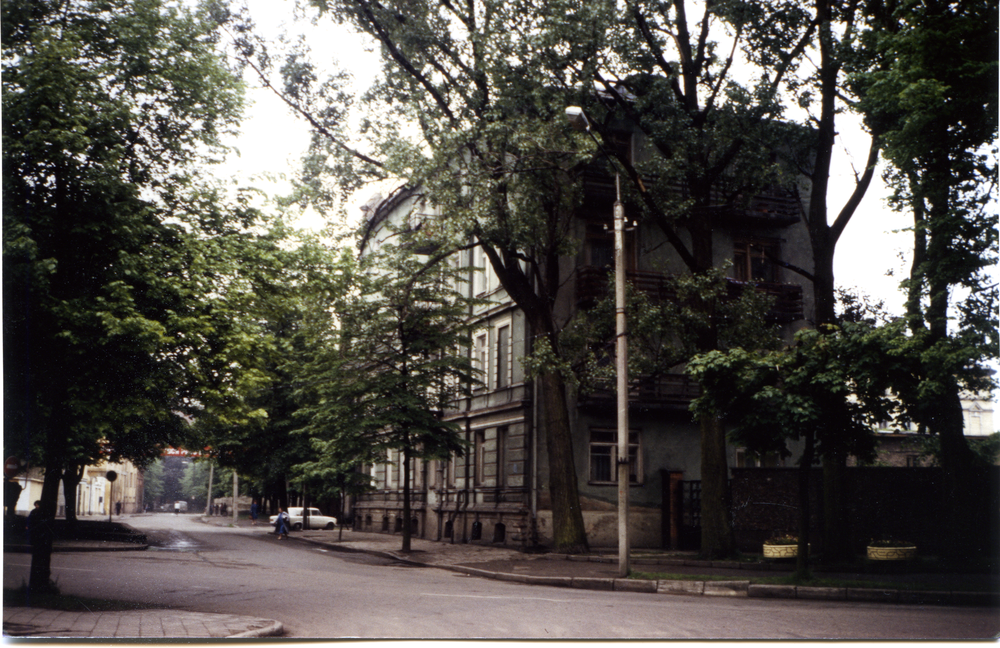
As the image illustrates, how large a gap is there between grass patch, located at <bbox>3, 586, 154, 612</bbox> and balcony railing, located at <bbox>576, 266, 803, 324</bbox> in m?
12.6

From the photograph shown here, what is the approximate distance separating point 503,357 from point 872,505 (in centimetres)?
1170

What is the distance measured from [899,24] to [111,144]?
411 inches

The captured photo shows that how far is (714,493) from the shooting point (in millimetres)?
18062

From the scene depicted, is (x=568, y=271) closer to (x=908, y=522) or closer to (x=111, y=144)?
(x=908, y=522)

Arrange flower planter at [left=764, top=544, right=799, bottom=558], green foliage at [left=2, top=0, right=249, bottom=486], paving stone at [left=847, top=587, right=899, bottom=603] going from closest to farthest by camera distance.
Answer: green foliage at [left=2, top=0, right=249, bottom=486] < paving stone at [left=847, top=587, right=899, bottom=603] < flower planter at [left=764, top=544, right=799, bottom=558]

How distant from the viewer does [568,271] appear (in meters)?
24.1

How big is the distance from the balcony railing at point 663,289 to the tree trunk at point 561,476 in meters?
2.57

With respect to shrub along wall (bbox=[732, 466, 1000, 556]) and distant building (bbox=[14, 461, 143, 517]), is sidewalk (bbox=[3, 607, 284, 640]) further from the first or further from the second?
shrub along wall (bbox=[732, 466, 1000, 556])

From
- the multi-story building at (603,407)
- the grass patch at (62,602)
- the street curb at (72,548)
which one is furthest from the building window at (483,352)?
the grass patch at (62,602)

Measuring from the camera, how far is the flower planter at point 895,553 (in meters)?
15.3

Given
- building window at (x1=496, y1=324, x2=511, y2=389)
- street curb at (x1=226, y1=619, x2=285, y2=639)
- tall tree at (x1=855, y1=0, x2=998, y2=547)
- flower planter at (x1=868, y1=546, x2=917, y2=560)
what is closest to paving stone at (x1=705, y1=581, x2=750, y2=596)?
tall tree at (x1=855, y1=0, x2=998, y2=547)

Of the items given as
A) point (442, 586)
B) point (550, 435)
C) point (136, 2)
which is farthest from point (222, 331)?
point (550, 435)

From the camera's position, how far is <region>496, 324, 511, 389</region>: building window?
25.8m

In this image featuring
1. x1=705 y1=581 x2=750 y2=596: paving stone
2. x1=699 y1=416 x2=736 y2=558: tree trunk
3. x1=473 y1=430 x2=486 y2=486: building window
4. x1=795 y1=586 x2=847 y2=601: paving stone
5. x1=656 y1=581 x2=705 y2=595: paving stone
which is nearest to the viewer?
x1=795 y1=586 x2=847 y2=601: paving stone
